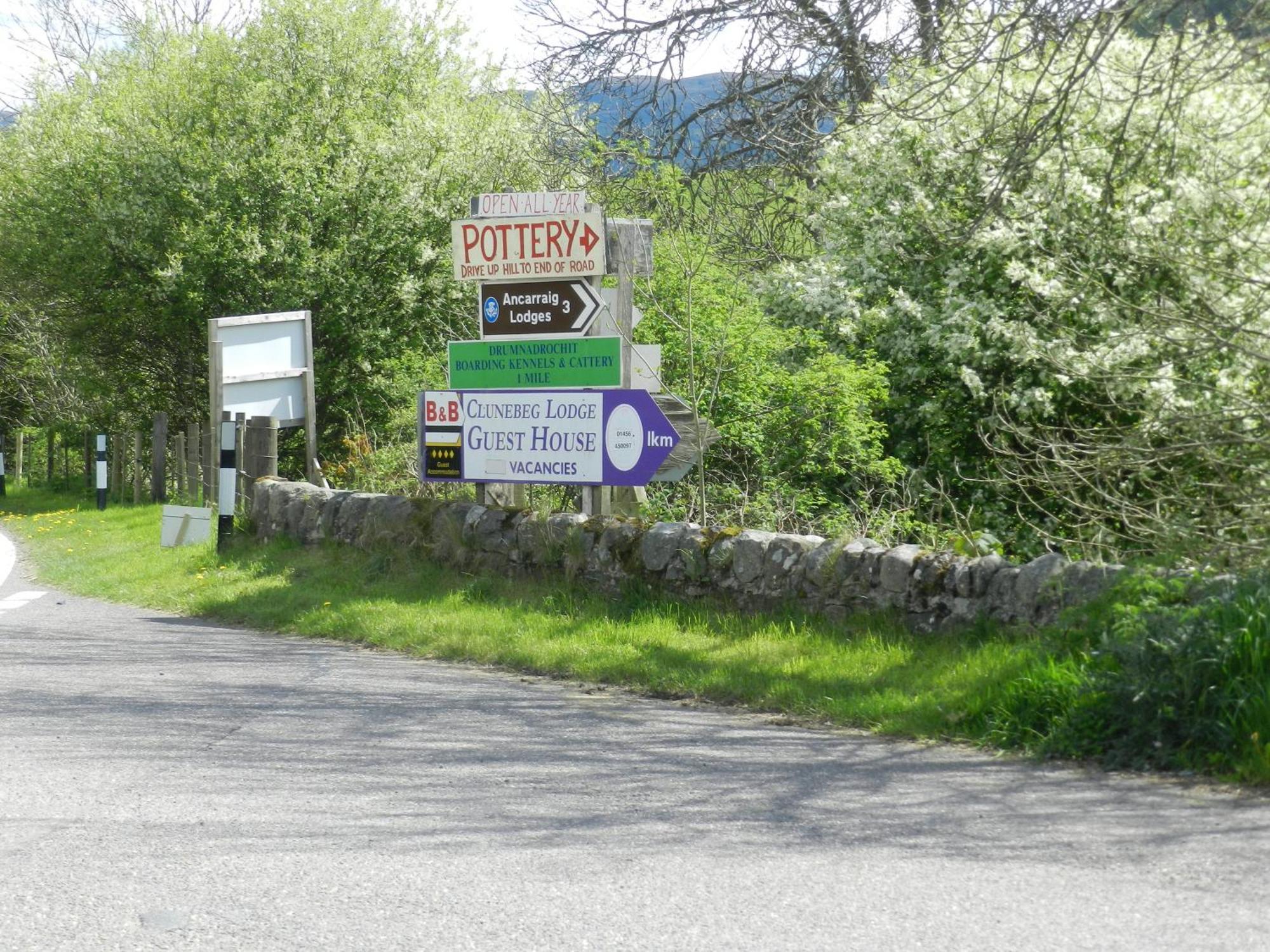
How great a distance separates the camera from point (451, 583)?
1131cm

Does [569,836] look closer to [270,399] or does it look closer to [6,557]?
[270,399]

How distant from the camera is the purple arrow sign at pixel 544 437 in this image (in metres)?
11.0

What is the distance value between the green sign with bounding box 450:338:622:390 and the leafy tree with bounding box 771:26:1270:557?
2.75 metres

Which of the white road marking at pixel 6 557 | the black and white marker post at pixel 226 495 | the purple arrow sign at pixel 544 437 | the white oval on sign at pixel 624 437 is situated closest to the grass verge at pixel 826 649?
the black and white marker post at pixel 226 495

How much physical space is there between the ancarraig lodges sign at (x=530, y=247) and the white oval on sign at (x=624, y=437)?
1.27 meters

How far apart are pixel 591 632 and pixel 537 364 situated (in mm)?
2969

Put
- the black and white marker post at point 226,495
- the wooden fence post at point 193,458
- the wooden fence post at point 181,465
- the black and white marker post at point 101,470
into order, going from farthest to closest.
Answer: the black and white marker post at point 101,470, the wooden fence post at point 181,465, the wooden fence post at point 193,458, the black and white marker post at point 226,495

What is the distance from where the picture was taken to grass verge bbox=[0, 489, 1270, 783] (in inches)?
245

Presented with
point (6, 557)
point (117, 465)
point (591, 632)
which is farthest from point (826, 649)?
point (117, 465)

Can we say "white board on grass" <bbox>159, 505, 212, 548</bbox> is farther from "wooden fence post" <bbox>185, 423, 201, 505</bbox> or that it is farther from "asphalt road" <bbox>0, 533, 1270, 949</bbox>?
"asphalt road" <bbox>0, 533, 1270, 949</bbox>

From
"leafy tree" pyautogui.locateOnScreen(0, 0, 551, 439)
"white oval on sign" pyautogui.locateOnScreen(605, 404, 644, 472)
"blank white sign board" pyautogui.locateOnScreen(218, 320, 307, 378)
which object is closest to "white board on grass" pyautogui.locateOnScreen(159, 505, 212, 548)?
"blank white sign board" pyautogui.locateOnScreen(218, 320, 307, 378)

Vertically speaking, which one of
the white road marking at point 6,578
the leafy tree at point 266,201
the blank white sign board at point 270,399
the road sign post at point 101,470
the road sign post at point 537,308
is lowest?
the white road marking at point 6,578

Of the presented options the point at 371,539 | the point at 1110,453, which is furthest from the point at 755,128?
the point at 1110,453

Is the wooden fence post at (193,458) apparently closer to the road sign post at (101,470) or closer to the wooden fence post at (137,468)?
the wooden fence post at (137,468)
